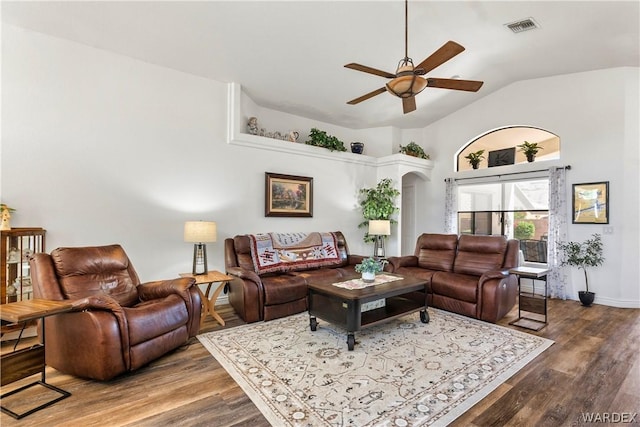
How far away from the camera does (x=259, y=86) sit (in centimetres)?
496

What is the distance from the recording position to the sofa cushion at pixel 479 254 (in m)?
4.35

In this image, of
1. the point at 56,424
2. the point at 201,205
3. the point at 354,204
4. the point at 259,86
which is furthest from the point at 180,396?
the point at 354,204

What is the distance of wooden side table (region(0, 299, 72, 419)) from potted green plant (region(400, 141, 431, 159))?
242 inches

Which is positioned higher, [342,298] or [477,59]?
[477,59]

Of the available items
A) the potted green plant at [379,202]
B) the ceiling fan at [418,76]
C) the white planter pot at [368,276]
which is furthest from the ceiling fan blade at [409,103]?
the potted green plant at [379,202]

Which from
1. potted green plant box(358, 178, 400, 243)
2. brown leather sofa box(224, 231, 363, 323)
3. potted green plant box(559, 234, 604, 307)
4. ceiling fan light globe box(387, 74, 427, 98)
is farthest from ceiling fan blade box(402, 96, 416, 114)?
potted green plant box(559, 234, 604, 307)

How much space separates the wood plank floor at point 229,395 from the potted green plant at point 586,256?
5.70 ft

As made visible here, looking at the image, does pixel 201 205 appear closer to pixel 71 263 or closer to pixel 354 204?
pixel 71 263

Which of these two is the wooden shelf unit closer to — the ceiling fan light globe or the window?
the ceiling fan light globe

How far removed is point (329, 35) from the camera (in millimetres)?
3854

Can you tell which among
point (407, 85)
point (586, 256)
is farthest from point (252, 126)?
point (586, 256)

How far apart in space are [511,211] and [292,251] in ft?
14.2

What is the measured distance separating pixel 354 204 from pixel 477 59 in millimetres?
3302

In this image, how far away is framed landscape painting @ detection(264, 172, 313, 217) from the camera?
5323 millimetres
